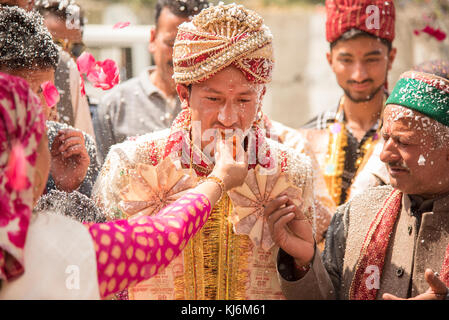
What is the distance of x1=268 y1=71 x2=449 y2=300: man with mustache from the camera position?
2996 millimetres

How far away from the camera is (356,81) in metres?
4.70

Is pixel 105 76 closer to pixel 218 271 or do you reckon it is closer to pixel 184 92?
pixel 184 92

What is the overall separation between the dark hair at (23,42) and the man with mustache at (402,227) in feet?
4.32

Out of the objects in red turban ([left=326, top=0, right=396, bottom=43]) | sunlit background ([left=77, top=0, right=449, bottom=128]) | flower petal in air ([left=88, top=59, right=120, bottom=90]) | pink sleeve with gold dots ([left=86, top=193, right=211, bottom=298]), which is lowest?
sunlit background ([left=77, top=0, right=449, bottom=128])

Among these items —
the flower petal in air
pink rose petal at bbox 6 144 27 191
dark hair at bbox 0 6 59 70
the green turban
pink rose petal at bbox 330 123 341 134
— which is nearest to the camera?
pink rose petal at bbox 6 144 27 191

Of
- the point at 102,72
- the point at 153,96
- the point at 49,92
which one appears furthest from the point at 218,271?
the point at 153,96

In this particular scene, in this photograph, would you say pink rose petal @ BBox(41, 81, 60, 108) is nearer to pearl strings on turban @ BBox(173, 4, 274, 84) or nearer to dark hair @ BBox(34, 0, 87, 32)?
pearl strings on turban @ BBox(173, 4, 274, 84)

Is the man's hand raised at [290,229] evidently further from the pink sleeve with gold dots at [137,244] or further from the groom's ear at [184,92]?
the groom's ear at [184,92]

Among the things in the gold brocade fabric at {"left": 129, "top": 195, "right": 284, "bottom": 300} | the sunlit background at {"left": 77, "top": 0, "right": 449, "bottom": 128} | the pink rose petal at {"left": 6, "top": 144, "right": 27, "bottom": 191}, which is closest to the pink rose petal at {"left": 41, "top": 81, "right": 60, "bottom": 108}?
the gold brocade fabric at {"left": 129, "top": 195, "right": 284, "bottom": 300}

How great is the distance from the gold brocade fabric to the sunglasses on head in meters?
1.81

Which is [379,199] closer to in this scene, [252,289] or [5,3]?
[252,289]

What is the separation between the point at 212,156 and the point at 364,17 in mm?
1975

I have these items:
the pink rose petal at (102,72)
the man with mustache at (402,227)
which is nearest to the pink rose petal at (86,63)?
the pink rose petal at (102,72)
